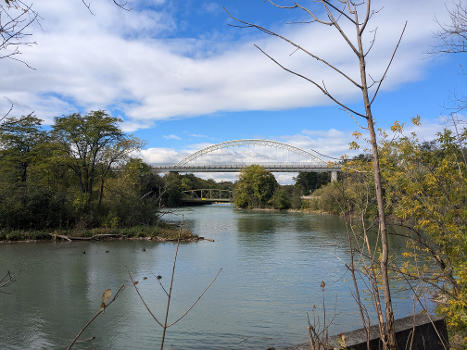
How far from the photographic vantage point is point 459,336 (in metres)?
4.96

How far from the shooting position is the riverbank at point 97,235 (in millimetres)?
20609

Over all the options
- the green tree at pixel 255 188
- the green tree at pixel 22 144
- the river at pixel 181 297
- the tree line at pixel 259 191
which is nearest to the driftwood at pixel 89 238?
the river at pixel 181 297

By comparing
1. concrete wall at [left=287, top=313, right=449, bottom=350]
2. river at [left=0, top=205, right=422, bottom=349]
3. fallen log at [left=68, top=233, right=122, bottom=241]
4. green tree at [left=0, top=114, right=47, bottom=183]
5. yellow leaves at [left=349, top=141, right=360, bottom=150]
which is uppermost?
green tree at [left=0, top=114, right=47, bottom=183]

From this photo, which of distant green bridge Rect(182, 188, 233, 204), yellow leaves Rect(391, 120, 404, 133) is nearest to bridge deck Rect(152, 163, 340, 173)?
Result: distant green bridge Rect(182, 188, 233, 204)

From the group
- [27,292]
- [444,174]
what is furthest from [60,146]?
[444,174]

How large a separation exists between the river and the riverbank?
2.37 metres

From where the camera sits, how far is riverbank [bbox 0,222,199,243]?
20609 millimetres

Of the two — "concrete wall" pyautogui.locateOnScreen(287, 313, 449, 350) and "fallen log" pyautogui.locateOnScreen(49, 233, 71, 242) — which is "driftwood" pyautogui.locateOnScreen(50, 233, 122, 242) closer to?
"fallen log" pyautogui.locateOnScreen(49, 233, 71, 242)

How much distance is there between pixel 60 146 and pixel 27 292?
1669 cm

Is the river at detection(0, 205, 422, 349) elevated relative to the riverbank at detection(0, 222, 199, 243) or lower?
lower

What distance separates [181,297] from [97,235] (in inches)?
534

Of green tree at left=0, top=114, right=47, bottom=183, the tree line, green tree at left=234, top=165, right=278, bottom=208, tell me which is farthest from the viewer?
green tree at left=234, top=165, right=278, bottom=208

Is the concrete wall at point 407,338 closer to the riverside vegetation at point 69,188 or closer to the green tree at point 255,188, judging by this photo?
the riverside vegetation at point 69,188

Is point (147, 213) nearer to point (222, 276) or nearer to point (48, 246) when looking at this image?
point (48, 246)
